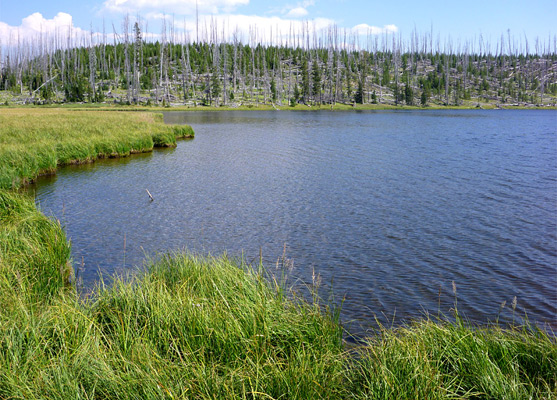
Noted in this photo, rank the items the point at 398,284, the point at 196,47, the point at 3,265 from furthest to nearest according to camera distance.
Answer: the point at 196,47, the point at 398,284, the point at 3,265

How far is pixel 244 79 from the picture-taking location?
140 m

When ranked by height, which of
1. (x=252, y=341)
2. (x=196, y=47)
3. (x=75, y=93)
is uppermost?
(x=196, y=47)

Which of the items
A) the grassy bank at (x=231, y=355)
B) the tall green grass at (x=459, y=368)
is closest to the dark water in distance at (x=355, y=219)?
the tall green grass at (x=459, y=368)

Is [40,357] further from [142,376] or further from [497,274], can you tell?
[497,274]

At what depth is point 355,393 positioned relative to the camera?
550 cm

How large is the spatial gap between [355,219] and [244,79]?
128785 mm

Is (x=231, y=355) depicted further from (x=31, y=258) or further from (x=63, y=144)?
(x=63, y=144)

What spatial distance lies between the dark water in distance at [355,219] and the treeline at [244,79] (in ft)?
305

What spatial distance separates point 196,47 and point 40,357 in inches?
6879

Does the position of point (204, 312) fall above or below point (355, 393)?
above

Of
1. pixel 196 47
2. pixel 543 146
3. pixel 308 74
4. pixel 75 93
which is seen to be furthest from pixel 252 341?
pixel 196 47

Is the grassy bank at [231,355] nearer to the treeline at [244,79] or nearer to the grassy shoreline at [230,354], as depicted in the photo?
the grassy shoreline at [230,354]

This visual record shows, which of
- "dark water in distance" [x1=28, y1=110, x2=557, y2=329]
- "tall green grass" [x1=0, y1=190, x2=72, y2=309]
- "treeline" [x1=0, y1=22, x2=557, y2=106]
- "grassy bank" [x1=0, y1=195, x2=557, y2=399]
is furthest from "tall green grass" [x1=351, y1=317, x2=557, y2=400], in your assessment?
"treeline" [x1=0, y1=22, x2=557, y2=106]

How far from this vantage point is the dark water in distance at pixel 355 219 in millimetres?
10844
